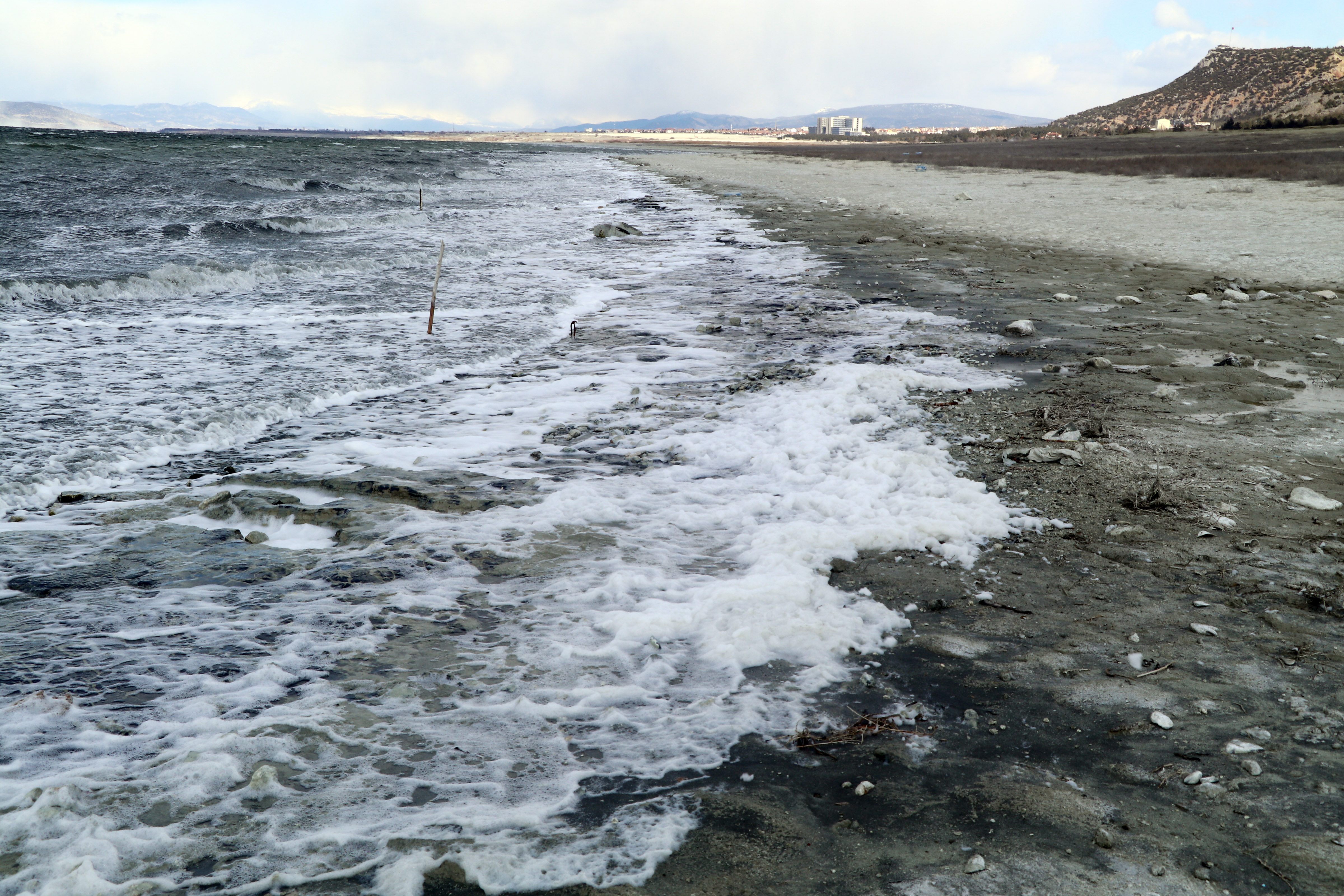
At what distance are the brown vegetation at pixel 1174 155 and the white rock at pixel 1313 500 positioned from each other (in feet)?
68.2

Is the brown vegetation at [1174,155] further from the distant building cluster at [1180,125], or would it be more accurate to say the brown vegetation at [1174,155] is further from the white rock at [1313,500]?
the white rock at [1313,500]

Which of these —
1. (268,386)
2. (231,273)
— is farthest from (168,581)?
(231,273)

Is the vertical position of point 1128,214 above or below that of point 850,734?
above

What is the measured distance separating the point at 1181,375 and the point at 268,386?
8.06m

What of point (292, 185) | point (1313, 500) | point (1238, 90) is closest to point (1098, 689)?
point (1313, 500)

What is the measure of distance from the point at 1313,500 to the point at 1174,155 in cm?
3414

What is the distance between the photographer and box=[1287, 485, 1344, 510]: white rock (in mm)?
4176

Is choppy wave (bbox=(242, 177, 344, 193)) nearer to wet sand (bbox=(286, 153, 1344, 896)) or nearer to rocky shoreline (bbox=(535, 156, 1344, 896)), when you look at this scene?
wet sand (bbox=(286, 153, 1344, 896))

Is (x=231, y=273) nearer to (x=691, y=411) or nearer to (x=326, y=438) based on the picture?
(x=326, y=438)

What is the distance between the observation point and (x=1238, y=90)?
2721 inches

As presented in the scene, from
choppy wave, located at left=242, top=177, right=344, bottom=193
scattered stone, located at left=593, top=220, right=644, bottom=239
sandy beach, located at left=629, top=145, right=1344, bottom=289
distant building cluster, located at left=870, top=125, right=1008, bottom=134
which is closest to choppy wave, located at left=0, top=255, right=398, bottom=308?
scattered stone, located at left=593, top=220, right=644, bottom=239

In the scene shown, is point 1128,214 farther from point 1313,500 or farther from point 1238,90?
point 1238,90

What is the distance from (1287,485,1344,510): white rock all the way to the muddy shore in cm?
5

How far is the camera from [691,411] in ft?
21.1
